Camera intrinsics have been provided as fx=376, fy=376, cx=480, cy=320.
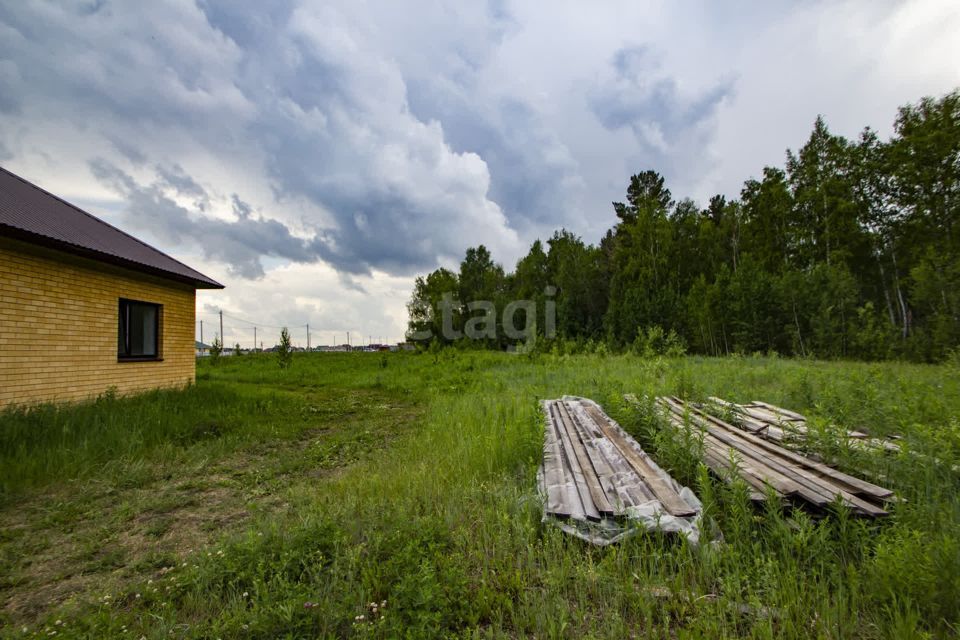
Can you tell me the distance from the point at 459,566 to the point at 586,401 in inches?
195

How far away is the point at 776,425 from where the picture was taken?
456 cm

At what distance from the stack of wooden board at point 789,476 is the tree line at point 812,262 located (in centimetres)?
1308

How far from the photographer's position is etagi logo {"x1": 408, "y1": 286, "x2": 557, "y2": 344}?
1507 inches

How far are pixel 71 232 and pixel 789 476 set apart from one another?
1220 cm

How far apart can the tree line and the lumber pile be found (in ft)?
43.2

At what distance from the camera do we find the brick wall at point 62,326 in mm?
6426

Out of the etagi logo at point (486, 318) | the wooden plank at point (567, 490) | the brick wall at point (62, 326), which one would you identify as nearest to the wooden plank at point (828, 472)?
the wooden plank at point (567, 490)

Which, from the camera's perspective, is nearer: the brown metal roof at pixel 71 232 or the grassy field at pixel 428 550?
the grassy field at pixel 428 550

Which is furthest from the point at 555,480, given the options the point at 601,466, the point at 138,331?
the point at 138,331

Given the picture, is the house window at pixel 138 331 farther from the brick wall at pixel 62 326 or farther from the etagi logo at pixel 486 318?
the etagi logo at pixel 486 318

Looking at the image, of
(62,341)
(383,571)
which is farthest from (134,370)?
(383,571)

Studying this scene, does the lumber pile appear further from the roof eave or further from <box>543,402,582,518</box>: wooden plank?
the roof eave

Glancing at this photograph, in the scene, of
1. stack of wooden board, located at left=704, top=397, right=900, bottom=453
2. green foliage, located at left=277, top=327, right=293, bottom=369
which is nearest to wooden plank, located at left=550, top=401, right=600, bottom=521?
stack of wooden board, located at left=704, top=397, right=900, bottom=453

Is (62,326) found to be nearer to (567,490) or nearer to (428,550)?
(428,550)
